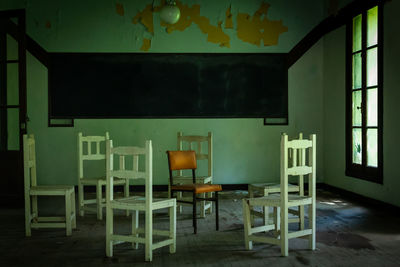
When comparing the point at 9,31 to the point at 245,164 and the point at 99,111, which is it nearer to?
the point at 99,111

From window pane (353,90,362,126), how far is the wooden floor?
56.8 inches

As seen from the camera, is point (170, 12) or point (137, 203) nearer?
point (137, 203)

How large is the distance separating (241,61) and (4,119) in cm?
362

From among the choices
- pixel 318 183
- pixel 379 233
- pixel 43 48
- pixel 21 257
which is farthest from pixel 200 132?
pixel 21 257

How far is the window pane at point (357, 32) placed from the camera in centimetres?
611

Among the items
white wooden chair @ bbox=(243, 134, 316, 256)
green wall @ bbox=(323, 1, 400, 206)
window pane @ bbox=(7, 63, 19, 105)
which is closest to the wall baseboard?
green wall @ bbox=(323, 1, 400, 206)

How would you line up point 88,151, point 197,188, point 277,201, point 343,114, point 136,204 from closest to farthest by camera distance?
point 136,204 → point 277,201 → point 197,188 → point 88,151 → point 343,114

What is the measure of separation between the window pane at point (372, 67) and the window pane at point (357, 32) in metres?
0.31

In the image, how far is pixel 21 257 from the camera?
11.7ft

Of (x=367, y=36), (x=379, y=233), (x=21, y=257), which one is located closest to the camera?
(x=21, y=257)

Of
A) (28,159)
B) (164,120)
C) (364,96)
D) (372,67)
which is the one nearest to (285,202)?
(28,159)

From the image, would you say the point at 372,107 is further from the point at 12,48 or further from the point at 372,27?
the point at 12,48

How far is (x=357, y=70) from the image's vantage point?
6.17 metres

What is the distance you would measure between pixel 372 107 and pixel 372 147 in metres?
0.53
